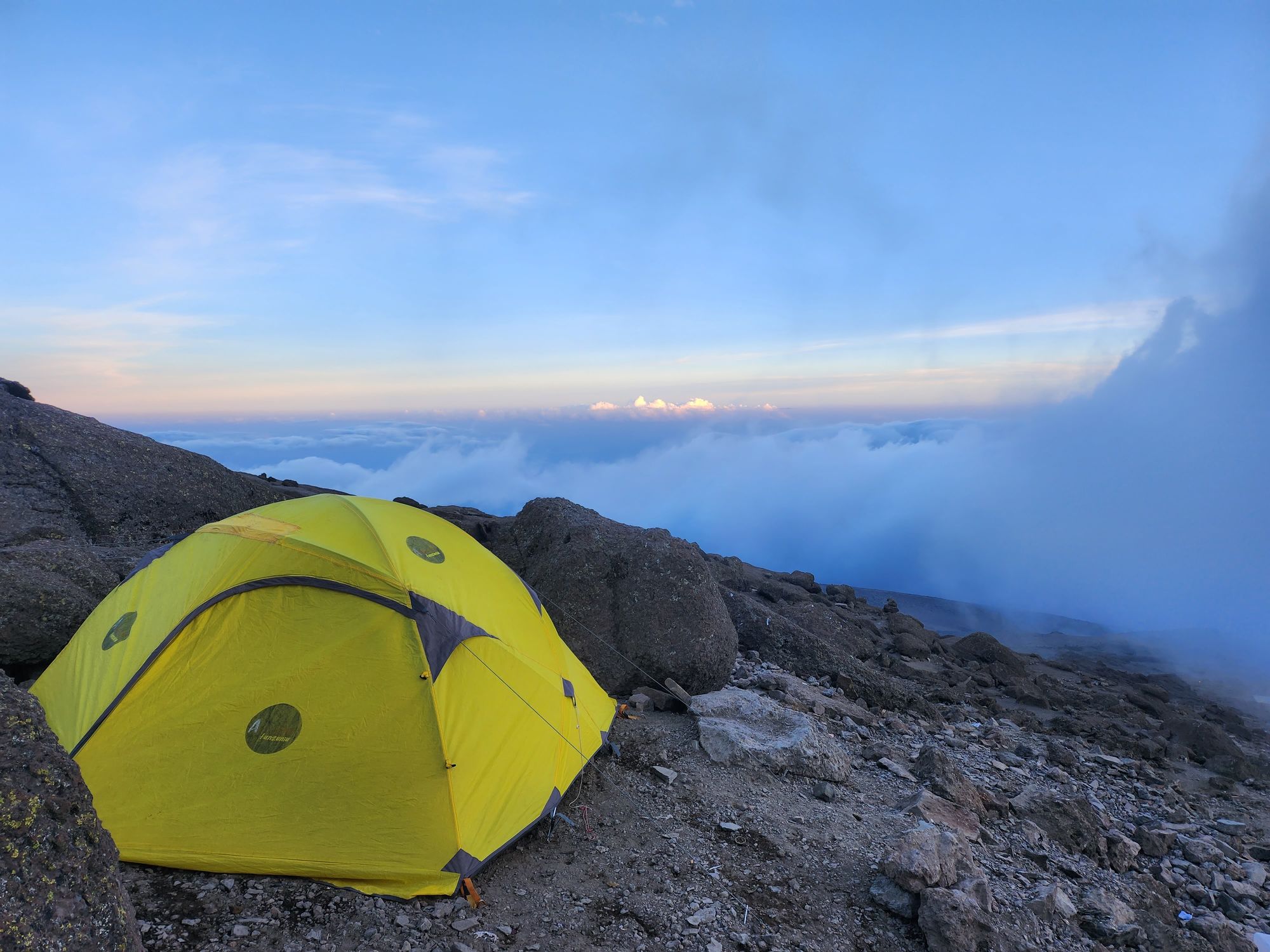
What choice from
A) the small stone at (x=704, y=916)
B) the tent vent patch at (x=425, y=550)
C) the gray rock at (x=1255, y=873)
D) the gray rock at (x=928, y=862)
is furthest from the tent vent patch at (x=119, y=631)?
the gray rock at (x=1255, y=873)

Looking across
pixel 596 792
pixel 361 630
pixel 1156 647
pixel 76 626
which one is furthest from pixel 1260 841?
pixel 1156 647

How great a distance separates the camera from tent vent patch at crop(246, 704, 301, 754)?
632 centimetres

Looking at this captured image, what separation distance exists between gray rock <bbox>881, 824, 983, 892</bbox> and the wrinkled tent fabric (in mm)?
3259

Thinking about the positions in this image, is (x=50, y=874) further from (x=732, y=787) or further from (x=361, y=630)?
(x=732, y=787)

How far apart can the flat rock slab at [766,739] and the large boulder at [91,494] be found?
8.47 meters

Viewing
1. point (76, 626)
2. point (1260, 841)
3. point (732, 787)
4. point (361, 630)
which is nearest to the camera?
point (361, 630)

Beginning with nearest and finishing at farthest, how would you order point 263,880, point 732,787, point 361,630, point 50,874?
point 50,874 → point 263,880 → point 361,630 → point 732,787

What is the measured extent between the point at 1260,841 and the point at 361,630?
43.2 feet

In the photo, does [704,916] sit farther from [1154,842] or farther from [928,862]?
[1154,842]

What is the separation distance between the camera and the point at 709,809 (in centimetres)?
767

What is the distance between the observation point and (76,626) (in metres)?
9.18

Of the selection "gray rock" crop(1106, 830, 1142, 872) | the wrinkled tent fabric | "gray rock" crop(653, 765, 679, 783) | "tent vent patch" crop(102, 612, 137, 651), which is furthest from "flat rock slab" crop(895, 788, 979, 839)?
"tent vent patch" crop(102, 612, 137, 651)

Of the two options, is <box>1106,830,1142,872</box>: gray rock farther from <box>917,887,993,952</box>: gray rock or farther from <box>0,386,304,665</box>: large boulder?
<box>0,386,304,665</box>: large boulder

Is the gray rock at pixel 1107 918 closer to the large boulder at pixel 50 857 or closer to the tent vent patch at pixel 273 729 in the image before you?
the tent vent patch at pixel 273 729
